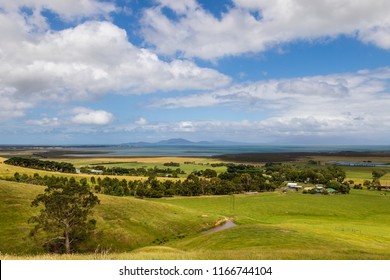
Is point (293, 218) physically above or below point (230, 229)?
below

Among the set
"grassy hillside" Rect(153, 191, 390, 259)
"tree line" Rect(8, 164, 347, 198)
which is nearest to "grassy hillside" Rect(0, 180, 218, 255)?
"grassy hillside" Rect(153, 191, 390, 259)

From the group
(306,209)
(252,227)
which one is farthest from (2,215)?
(306,209)

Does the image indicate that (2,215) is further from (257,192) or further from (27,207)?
(257,192)

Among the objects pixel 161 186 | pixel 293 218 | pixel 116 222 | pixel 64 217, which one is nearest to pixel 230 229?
pixel 116 222

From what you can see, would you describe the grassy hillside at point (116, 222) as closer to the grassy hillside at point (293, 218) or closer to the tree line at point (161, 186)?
the grassy hillside at point (293, 218)

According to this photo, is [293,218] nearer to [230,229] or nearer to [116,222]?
[230,229]

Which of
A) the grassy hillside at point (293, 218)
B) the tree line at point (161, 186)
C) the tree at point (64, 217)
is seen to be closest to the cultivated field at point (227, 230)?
the grassy hillside at point (293, 218)
